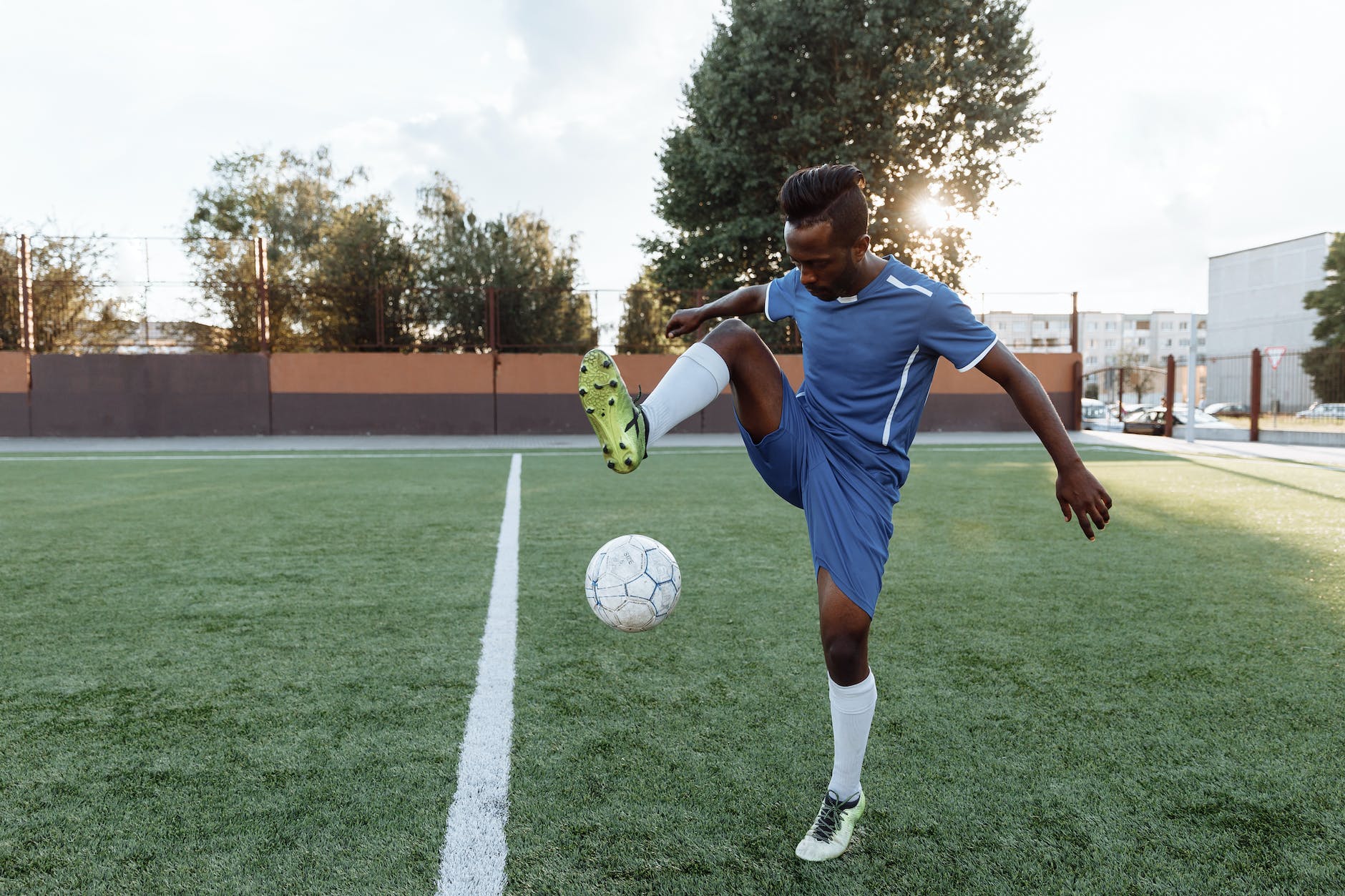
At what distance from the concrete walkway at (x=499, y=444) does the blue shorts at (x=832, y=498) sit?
13.8 m

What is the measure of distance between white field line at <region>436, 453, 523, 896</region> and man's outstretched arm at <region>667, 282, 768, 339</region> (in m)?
1.54

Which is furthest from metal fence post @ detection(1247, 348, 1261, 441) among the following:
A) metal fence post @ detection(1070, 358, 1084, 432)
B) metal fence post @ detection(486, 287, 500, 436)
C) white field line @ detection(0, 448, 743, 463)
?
metal fence post @ detection(486, 287, 500, 436)

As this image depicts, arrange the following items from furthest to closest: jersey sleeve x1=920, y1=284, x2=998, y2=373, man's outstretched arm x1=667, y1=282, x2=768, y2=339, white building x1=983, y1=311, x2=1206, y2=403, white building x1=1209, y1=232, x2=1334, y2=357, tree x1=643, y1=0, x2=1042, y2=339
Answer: white building x1=983, y1=311, x2=1206, y2=403
white building x1=1209, y1=232, x2=1334, y2=357
tree x1=643, y1=0, x2=1042, y2=339
man's outstretched arm x1=667, y1=282, x2=768, y2=339
jersey sleeve x1=920, y1=284, x2=998, y2=373

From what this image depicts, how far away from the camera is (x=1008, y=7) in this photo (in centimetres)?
2317

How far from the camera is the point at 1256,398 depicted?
2155 centimetres

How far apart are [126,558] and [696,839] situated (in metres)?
5.35

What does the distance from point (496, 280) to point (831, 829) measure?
25632 millimetres

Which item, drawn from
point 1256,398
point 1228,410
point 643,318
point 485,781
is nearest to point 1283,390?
point 1228,410

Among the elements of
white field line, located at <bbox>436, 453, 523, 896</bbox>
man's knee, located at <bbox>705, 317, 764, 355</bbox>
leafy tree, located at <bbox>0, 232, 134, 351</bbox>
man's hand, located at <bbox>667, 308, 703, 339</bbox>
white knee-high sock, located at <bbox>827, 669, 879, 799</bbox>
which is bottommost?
white field line, located at <bbox>436, 453, 523, 896</bbox>

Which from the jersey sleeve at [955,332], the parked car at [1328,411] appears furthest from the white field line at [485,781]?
the parked car at [1328,411]

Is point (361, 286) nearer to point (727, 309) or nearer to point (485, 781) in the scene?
point (727, 309)

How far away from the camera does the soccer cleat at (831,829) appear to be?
223 cm

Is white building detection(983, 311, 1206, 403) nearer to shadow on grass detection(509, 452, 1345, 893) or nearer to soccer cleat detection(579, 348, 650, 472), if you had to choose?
shadow on grass detection(509, 452, 1345, 893)

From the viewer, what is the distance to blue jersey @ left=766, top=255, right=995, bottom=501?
246 centimetres
